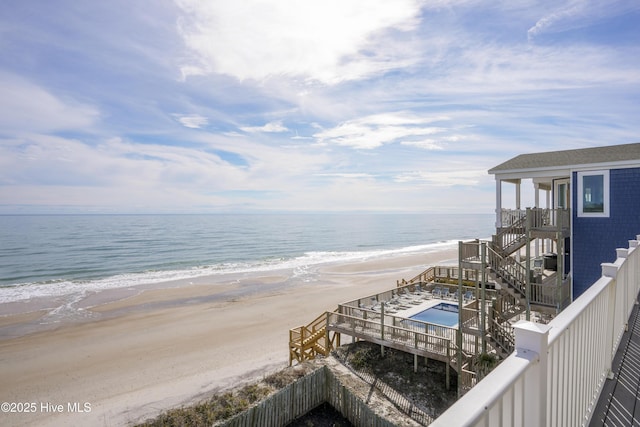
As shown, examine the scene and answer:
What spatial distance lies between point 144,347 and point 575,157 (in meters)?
23.1

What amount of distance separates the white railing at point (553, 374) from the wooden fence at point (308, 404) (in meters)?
7.46

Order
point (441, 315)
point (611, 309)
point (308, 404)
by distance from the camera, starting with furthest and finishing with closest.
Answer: point (441, 315), point (308, 404), point (611, 309)

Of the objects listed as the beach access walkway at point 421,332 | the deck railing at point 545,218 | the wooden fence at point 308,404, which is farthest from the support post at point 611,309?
the deck railing at point 545,218

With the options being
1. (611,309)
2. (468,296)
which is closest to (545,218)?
(468,296)

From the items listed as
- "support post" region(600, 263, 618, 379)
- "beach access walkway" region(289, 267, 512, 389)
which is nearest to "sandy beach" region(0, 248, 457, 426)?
"beach access walkway" region(289, 267, 512, 389)

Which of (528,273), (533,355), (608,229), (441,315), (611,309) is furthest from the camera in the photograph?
(441,315)

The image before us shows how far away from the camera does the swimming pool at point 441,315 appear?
55.6 ft

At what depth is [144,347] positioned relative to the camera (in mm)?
19984

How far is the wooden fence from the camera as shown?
9633 millimetres

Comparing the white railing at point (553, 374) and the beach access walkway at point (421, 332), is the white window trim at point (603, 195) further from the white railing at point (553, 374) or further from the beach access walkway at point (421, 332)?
the white railing at point (553, 374)

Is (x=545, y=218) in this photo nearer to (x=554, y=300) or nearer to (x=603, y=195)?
(x=603, y=195)

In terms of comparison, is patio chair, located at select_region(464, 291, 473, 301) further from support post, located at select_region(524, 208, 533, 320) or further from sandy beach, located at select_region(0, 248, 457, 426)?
sandy beach, located at select_region(0, 248, 457, 426)

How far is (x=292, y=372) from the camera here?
1241 centimetres

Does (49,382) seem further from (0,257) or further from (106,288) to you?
(0,257)
